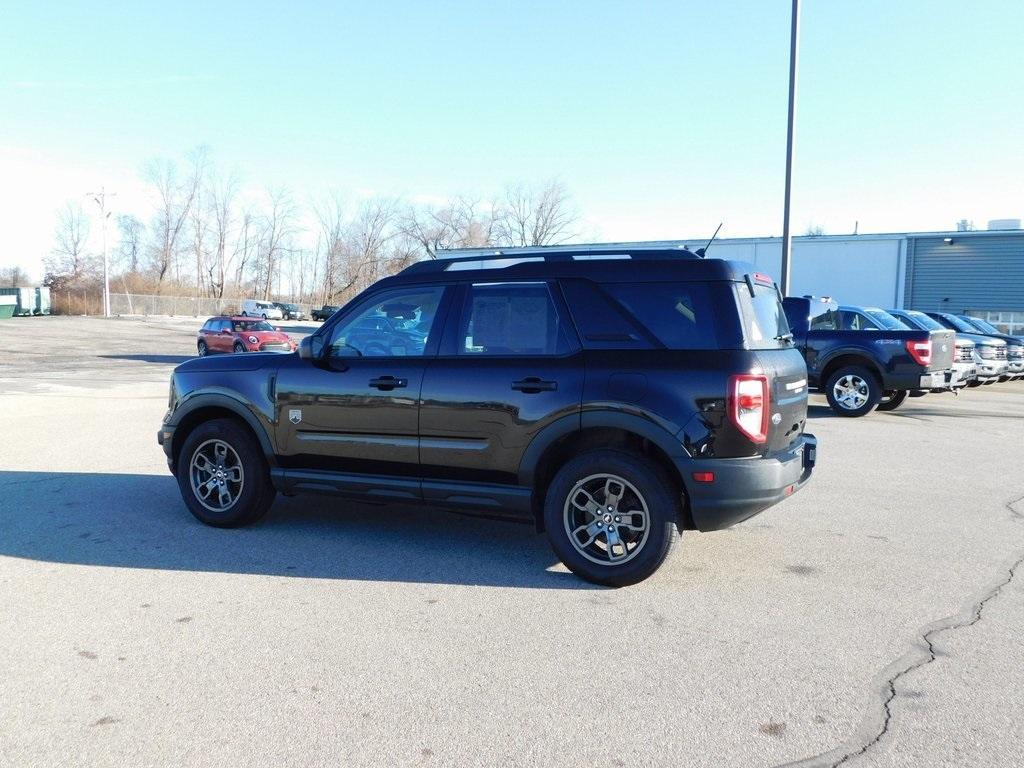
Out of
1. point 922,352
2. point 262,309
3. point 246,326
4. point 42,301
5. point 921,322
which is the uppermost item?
point 42,301

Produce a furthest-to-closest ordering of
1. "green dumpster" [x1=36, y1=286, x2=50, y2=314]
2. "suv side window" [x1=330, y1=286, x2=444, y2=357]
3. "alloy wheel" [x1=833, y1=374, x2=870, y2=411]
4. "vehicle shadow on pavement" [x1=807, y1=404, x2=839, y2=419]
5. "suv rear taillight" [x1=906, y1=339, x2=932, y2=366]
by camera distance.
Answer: "green dumpster" [x1=36, y1=286, x2=50, y2=314], "vehicle shadow on pavement" [x1=807, y1=404, x2=839, y2=419], "alloy wheel" [x1=833, y1=374, x2=870, y2=411], "suv rear taillight" [x1=906, y1=339, x2=932, y2=366], "suv side window" [x1=330, y1=286, x2=444, y2=357]

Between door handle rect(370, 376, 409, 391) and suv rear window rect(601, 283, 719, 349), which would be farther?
door handle rect(370, 376, 409, 391)

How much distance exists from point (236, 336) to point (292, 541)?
23366mm

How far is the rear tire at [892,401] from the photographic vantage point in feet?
47.1

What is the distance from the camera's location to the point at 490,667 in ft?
12.4

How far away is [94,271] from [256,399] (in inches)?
3471

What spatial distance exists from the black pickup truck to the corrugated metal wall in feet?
84.1

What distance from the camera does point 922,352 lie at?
41.6ft

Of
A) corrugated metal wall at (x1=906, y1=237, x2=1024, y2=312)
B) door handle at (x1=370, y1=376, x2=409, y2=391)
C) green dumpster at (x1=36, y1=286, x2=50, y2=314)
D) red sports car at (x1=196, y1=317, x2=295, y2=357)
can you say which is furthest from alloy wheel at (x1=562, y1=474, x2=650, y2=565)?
green dumpster at (x1=36, y1=286, x2=50, y2=314)

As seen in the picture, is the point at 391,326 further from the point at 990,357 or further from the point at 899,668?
the point at 990,357

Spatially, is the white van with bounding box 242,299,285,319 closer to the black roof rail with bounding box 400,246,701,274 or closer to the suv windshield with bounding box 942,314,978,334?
the suv windshield with bounding box 942,314,978,334

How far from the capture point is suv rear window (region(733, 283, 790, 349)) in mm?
4871

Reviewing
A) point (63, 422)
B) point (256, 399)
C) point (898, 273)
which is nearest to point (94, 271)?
point (898, 273)

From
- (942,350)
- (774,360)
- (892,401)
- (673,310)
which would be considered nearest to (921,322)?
(892,401)
